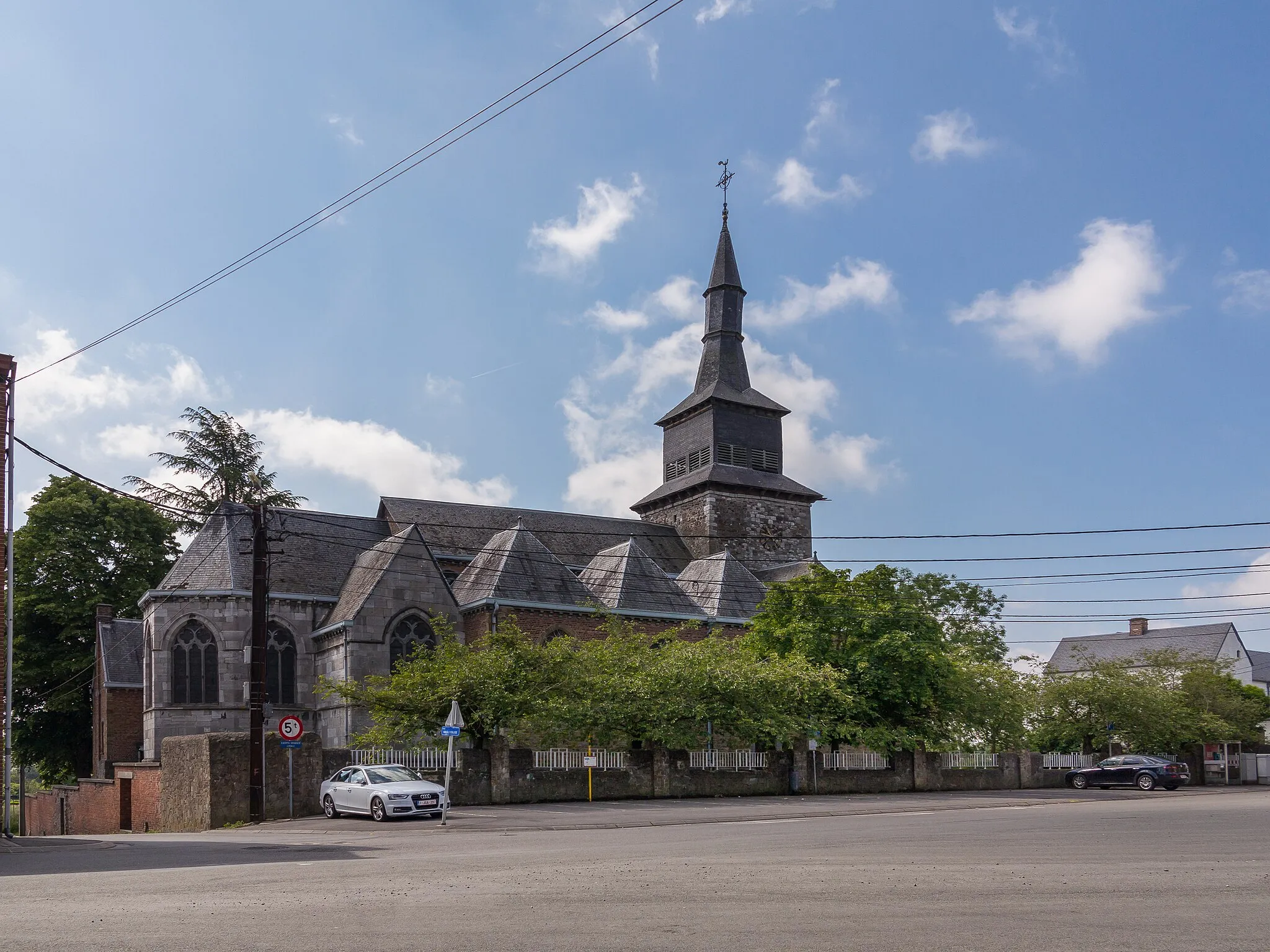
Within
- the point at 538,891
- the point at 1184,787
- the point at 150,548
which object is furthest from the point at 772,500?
the point at 538,891

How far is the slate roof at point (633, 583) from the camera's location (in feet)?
149

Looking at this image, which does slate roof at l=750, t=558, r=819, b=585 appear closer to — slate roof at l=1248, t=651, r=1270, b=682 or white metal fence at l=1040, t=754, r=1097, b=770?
white metal fence at l=1040, t=754, r=1097, b=770

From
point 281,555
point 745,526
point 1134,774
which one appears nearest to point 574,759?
point 281,555

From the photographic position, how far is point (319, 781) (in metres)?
27.5

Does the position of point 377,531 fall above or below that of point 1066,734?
above

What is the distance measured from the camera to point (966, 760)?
40.9 m

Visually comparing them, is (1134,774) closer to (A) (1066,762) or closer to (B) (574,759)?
(A) (1066,762)

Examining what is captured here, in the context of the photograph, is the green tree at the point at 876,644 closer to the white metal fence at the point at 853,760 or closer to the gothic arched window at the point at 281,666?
the white metal fence at the point at 853,760

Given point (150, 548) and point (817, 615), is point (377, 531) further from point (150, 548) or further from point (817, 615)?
point (817, 615)

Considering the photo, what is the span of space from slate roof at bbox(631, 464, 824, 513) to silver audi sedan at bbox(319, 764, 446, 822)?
32.1 meters

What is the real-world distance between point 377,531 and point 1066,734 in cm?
2955

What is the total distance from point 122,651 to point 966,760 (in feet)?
101

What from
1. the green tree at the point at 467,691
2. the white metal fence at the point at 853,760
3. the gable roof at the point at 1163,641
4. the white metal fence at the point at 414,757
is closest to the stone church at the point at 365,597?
the green tree at the point at 467,691

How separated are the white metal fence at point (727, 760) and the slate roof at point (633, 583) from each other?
34.1 ft
